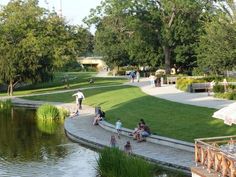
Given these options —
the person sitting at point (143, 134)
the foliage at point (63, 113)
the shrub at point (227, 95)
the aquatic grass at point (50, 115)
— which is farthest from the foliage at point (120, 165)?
the shrub at point (227, 95)

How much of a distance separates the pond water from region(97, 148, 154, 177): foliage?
1235 millimetres

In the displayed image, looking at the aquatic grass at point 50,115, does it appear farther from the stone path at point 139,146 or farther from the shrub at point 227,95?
the shrub at point 227,95

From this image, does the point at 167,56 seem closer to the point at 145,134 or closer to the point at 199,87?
the point at 199,87

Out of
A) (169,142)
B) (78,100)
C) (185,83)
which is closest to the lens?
(169,142)

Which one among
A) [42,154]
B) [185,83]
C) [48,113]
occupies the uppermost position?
[185,83]

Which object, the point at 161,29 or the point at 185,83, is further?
the point at 161,29

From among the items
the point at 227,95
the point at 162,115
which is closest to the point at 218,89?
the point at 227,95

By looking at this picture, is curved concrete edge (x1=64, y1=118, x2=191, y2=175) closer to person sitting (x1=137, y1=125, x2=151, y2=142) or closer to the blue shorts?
person sitting (x1=137, y1=125, x2=151, y2=142)

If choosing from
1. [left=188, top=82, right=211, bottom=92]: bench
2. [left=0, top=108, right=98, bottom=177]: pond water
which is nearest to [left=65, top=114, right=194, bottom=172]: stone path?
[left=0, top=108, right=98, bottom=177]: pond water

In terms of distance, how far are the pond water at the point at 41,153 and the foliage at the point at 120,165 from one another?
4.05ft

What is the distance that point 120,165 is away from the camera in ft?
57.8

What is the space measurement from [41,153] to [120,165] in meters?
7.68

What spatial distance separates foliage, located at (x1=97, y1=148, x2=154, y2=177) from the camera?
662 inches

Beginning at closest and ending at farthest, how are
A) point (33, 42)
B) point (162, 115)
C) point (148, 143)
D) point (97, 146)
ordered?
point (148, 143) < point (97, 146) < point (162, 115) < point (33, 42)
